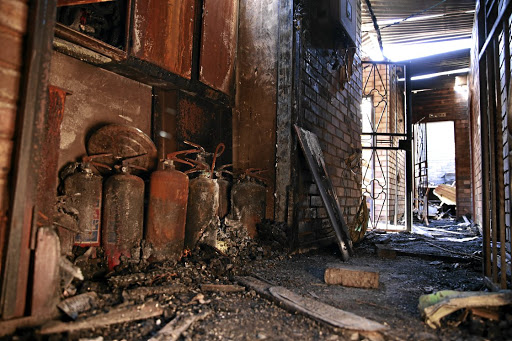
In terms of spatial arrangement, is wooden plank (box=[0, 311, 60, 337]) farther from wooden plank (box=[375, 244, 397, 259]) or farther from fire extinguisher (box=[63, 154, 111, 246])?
wooden plank (box=[375, 244, 397, 259])

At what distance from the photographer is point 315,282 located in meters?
3.01

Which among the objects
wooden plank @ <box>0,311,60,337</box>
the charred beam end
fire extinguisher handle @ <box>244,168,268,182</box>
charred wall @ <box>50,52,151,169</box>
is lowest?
wooden plank @ <box>0,311,60,337</box>

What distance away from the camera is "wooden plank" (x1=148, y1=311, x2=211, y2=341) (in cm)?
177

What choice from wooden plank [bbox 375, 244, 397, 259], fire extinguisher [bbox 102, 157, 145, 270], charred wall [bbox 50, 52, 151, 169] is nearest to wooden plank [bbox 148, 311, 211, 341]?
fire extinguisher [bbox 102, 157, 145, 270]

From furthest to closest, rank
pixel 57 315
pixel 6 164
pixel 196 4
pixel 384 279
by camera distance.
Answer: pixel 196 4 < pixel 384 279 < pixel 57 315 < pixel 6 164

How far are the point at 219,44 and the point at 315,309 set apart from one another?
3.49m

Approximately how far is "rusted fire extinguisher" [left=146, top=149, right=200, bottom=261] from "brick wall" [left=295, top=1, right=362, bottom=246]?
172 centimetres

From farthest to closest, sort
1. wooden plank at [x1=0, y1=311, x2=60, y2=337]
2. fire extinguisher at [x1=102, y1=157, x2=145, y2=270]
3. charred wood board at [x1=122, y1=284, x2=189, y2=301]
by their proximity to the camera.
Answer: fire extinguisher at [x1=102, y1=157, x2=145, y2=270]
charred wood board at [x1=122, y1=284, x2=189, y2=301]
wooden plank at [x1=0, y1=311, x2=60, y2=337]

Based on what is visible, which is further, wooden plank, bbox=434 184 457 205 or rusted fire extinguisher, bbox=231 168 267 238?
wooden plank, bbox=434 184 457 205

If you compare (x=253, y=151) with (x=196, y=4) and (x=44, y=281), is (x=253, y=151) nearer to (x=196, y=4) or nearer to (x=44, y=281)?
(x=196, y=4)

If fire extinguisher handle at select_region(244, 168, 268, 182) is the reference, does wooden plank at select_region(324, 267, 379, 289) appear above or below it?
below

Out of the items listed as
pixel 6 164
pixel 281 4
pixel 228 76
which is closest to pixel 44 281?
pixel 6 164

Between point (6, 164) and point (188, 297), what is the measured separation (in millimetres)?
1444

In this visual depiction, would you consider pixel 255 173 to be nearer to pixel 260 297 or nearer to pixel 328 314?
pixel 260 297
